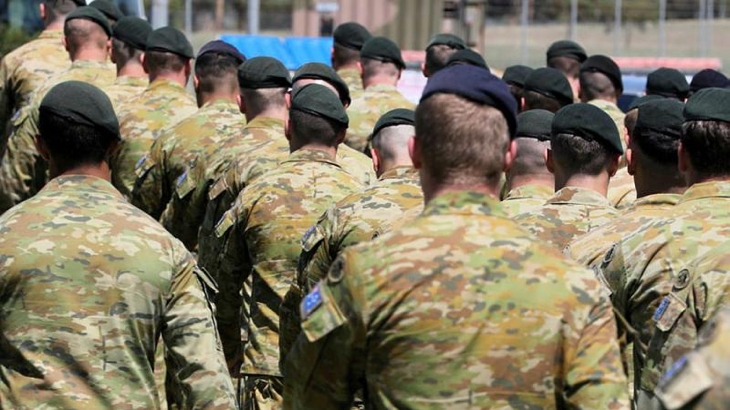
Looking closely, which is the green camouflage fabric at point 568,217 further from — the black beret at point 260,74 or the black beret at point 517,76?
the black beret at point 517,76

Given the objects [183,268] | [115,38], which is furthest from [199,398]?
[115,38]

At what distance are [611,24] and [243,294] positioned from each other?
13.8 metres

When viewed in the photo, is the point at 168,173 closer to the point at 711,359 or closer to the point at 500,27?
the point at 711,359

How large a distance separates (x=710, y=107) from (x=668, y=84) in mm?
4219

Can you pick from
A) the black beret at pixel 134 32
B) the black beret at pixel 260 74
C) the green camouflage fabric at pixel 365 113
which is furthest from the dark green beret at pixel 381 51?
the black beret at pixel 260 74

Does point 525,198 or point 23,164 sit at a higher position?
point 525,198

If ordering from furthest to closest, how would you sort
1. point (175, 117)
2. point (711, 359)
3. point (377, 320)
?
1. point (175, 117)
2. point (377, 320)
3. point (711, 359)

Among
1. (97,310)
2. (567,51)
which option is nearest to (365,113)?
(567,51)

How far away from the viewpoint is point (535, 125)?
5715 mm

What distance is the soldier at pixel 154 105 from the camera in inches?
294

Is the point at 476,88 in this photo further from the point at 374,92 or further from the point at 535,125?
the point at 374,92

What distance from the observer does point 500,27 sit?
19.0 metres

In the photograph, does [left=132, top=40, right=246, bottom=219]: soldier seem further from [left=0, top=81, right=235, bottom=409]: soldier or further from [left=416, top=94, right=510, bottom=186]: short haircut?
[left=416, top=94, right=510, bottom=186]: short haircut

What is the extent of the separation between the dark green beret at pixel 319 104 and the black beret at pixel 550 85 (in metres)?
2.32
